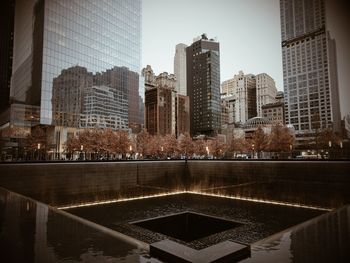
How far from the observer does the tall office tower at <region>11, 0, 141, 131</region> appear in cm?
6900

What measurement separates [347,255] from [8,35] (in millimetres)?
168047

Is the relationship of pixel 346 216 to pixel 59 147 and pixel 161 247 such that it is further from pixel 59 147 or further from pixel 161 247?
pixel 59 147

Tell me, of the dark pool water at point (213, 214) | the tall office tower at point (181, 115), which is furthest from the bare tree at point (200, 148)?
the tall office tower at point (181, 115)

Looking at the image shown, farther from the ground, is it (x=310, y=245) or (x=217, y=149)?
(x=217, y=149)

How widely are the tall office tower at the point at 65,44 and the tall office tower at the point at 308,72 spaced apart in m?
91.7

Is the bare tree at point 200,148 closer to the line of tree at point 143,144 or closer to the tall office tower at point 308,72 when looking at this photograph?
the line of tree at point 143,144

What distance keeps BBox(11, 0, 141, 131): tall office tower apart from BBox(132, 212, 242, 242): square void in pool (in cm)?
5942

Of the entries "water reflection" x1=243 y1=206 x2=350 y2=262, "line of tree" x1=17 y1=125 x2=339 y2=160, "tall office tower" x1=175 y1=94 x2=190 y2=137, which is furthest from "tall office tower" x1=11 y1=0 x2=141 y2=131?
"tall office tower" x1=175 y1=94 x2=190 y2=137

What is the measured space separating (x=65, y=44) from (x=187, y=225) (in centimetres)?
6938

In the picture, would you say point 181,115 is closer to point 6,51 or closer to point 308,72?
point 308,72

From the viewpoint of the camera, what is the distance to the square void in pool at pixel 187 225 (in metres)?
16.5

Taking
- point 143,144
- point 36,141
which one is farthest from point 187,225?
point 143,144

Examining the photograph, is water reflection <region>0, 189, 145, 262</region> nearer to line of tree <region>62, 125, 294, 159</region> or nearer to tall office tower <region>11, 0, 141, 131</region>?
line of tree <region>62, 125, 294, 159</region>

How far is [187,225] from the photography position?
18328 mm
